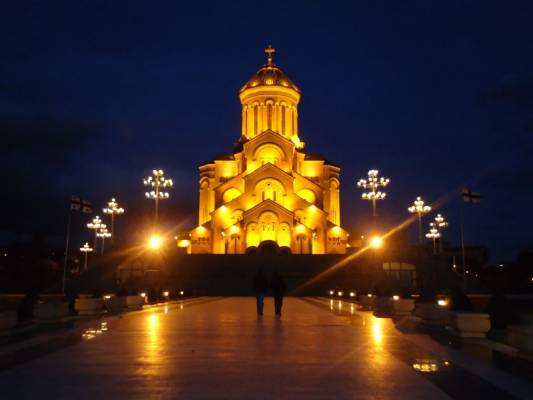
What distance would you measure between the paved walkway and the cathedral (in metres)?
32.4

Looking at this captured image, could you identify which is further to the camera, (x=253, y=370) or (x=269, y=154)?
(x=269, y=154)

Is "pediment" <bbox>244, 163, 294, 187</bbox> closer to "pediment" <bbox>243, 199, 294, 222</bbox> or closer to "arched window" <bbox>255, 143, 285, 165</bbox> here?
"arched window" <bbox>255, 143, 285, 165</bbox>

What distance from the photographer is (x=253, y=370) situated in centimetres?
680

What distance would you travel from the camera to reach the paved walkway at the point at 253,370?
5.64 m

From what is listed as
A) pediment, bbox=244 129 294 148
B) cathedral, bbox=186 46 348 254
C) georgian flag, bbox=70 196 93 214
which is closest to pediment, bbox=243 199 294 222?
cathedral, bbox=186 46 348 254

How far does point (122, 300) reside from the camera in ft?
63.0

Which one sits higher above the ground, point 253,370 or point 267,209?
point 267,209

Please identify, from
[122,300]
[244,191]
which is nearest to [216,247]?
[244,191]

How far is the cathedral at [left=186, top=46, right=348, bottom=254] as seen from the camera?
44.4m

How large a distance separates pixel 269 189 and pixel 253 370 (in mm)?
42247

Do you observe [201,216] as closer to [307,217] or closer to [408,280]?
[307,217]

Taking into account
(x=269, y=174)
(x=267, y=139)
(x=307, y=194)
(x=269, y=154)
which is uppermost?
(x=267, y=139)

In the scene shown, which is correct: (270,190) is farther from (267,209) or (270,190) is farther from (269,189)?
(267,209)

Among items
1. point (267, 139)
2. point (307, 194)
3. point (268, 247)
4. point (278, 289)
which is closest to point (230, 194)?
point (267, 139)
